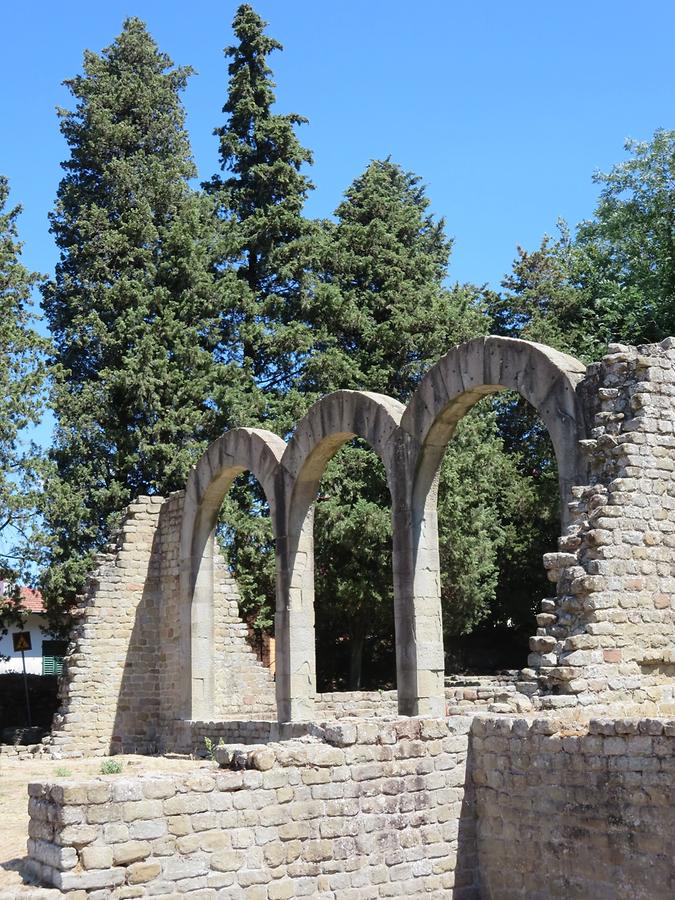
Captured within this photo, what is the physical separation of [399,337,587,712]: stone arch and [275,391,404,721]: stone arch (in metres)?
0.99

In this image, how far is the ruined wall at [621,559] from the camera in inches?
343

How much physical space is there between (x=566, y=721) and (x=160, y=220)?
1689 cm

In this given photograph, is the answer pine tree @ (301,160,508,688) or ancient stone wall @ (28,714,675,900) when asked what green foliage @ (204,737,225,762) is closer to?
ancient stone wall @ (28,714,675,900)

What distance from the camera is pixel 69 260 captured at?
21625 millimetres

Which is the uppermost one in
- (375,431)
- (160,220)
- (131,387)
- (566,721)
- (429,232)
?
(429,232)

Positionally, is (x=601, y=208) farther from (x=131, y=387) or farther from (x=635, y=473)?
(x=635, y=473)

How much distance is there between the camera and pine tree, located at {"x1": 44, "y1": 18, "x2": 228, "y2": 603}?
1966 centimetres

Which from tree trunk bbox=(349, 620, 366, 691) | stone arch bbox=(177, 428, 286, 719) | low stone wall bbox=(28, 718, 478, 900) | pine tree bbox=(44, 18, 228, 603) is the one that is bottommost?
low stone wall bbox=(28, 718, 478, 900)

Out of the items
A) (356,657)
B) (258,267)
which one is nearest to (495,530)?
(356,657)

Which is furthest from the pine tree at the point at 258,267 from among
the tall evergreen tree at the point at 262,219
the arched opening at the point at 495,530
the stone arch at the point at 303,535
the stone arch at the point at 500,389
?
the stone arch at the point at 500,389

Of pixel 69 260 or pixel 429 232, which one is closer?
pixel 69 260

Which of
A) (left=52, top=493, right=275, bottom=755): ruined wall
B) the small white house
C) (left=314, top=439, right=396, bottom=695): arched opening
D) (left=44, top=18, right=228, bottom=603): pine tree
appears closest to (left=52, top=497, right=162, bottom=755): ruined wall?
(left=52, top=493, right=275, bottom=755): ruined wall

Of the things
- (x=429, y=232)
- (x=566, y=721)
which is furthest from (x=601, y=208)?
(x=566, y=721)

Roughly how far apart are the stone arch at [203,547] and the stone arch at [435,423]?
315 centimetres
